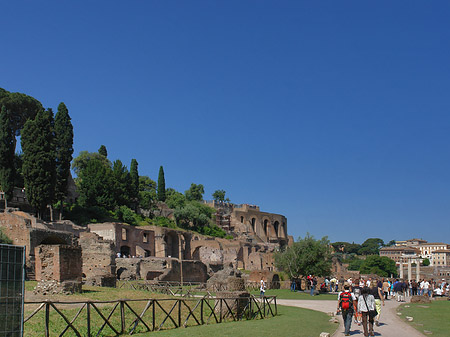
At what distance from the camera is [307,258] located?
35.1 metres

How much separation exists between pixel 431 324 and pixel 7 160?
36.7m

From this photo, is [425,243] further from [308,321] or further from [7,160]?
[308,321]

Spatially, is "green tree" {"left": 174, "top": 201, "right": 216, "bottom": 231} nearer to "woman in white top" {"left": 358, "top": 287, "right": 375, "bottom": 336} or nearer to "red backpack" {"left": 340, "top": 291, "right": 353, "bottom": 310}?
"red backpack" {"left": 340, "top": 291, "right": 353, "bottom": 310}

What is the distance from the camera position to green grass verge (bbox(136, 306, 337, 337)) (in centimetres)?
1306

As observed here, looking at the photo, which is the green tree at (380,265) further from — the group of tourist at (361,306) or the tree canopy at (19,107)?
the group of tourist at (361,306)

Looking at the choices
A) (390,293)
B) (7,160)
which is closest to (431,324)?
(390,293)

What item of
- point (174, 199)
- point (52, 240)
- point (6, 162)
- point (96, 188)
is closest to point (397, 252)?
point (174, 199)

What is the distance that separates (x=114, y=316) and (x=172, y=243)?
39.3 m

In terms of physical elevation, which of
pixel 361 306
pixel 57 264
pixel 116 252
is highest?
pixel 57 264

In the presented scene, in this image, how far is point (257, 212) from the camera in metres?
94.4

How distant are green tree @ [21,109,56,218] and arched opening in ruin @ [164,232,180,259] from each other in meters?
15.0

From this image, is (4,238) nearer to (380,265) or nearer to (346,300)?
(346,300)

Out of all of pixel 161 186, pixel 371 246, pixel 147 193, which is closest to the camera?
pixel 147 193

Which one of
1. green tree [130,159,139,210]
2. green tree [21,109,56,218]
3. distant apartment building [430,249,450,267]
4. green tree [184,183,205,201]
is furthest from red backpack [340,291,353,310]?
distant apartment building [430,249,450,267]
